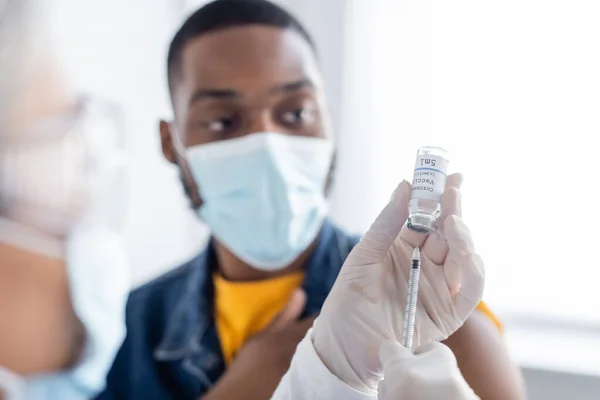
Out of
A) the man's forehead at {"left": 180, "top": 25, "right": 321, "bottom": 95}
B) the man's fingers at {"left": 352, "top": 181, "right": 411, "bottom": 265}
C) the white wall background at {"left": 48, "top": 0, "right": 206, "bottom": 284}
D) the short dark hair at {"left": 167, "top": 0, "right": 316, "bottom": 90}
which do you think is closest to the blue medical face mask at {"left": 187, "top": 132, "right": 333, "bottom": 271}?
the man's forehead at {"left": 180, "top": 25, "right": 321, "bottom": 95}

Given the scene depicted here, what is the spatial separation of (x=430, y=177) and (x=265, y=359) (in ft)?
1.52

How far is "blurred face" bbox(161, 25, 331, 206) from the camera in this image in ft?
3.04

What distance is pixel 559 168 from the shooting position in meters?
1.13

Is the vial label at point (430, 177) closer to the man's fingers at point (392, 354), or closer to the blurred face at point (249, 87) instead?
the man's fingers at point (392, 354)

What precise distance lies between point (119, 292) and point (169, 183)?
376mm

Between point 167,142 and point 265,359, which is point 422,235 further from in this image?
point 167,142

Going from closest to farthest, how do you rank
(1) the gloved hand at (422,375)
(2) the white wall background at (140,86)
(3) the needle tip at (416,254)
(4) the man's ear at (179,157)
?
1. (1) the gloved hand at (422,375)
2. (3) the needle tip at (416,254)
3. (4) the man's ear at (179,157)
4. (2) the white wall background at (140,86)

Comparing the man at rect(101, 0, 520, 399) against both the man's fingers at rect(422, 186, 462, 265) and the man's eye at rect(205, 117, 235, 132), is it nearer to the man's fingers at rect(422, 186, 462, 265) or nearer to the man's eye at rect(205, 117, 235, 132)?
the man's eye at rect(205, 117, 235, 132)

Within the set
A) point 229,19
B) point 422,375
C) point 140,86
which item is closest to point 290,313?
point 422,375

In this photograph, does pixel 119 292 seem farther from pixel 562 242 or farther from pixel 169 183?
pixel 562 242

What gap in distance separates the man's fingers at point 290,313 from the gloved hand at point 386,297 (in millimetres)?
277

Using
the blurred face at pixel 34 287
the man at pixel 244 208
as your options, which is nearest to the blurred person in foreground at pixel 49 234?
the blurred face at pixel 34 287

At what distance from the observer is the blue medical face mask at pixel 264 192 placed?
0.92 meters

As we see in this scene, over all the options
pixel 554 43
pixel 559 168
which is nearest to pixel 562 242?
pixel 559 168
